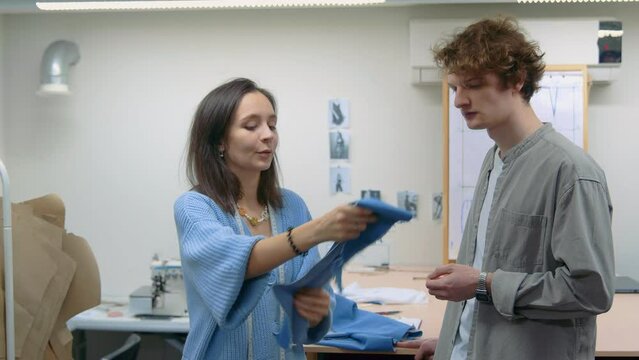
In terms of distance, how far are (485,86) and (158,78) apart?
2874 millimetres

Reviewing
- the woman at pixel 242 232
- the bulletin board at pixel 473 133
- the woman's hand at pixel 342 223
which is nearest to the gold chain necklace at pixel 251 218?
the woman at pixel 242 232

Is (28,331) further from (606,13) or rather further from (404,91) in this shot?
(606,13)

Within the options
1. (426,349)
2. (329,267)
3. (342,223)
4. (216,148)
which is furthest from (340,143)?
(342,223)

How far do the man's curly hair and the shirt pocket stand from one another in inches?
13.4

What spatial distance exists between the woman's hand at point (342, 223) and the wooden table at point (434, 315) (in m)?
1.11

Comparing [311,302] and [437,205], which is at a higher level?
[311,302]

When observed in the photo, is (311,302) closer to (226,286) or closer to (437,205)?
(226,286)

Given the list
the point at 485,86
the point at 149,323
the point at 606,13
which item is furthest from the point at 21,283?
the point at 606,13

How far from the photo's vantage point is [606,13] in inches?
164

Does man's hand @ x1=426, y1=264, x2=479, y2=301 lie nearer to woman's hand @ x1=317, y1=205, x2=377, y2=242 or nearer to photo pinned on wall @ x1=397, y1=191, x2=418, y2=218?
woman's hand @ x1=317, y1=205, x2=377, y2=242

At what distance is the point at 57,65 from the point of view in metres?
4.38

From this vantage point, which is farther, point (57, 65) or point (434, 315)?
point (57, 65)

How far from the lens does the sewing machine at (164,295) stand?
12.7 feet

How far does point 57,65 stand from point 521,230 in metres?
3.30
